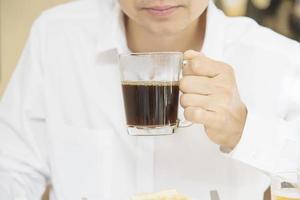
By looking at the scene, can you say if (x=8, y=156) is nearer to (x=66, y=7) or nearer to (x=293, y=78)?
(x=66, y=7)

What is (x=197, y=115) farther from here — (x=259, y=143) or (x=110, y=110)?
(x=110, y=110)

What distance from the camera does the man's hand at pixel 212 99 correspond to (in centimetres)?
104

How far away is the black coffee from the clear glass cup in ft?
0.82

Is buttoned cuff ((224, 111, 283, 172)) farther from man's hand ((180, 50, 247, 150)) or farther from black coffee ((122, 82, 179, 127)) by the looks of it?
black coffee ((122, 82, 179, 127))

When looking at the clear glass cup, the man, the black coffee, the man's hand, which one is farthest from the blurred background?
the clear glass cup

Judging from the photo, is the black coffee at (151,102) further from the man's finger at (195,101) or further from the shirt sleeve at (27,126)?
the shirt sleeve at (27,126)

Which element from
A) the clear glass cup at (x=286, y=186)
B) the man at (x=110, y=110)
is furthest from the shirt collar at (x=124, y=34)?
the clear glass cup at (x=286, y=186)

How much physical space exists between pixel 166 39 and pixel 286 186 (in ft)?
2.13

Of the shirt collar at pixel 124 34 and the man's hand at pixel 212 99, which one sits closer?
the man's hand at pixel 212 99

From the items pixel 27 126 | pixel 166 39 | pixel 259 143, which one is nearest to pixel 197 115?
pixel 259 143

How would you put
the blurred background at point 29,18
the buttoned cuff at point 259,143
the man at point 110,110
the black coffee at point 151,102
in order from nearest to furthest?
the black coffee at point 151,102
the buttoned cuff at point 259,143
the man at point 110,110
the blurred background at point 29,18

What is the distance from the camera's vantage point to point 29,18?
9.00ft

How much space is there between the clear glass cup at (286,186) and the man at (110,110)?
411mm

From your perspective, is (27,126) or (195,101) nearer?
(195,101)
